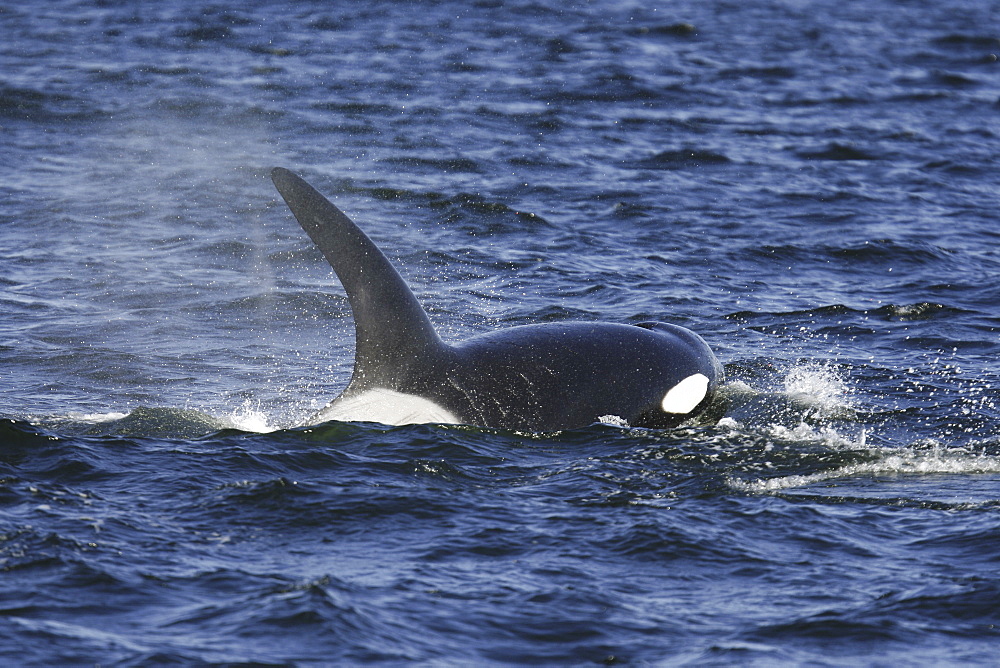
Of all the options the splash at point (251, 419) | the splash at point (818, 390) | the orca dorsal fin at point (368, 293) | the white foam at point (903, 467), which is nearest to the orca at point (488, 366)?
the orca dorsal fin at point (368, 293)

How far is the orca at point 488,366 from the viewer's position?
30.2 ft

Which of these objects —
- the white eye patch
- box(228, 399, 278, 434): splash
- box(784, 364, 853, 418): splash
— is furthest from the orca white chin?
box(784, 364, 853, 418): splash

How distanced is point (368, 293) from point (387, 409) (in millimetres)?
962

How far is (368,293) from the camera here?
926 cm

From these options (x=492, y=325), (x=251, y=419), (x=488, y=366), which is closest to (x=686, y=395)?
(x=488, y=366)

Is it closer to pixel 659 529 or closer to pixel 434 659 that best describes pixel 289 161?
pixel 659 529

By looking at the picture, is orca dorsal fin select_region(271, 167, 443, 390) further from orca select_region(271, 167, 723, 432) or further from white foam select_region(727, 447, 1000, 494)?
white foam select_region(727, 447, 1000, 494)

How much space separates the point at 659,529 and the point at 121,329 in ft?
25.1

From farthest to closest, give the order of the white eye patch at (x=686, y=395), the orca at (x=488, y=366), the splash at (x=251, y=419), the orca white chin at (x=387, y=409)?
the splash at (x=251, y=419), the white eye patch at (x=686, y=395), the orca white chin at (x=387, y=409), the orca at (x=488, y=366)

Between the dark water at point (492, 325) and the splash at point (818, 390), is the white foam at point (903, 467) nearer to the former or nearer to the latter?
the dark water at point (492, 325)

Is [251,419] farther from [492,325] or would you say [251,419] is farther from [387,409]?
[492,325]

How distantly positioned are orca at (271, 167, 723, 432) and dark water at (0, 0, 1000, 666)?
0.68 feet

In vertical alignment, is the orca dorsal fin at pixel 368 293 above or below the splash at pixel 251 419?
above

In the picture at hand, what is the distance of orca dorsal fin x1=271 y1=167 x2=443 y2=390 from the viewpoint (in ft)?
29.7
